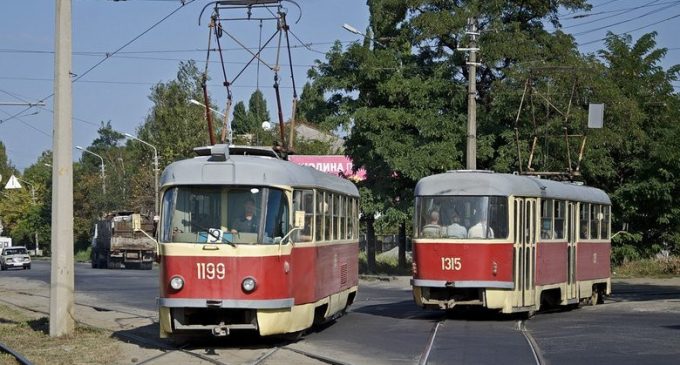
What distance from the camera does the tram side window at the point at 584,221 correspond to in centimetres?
2325

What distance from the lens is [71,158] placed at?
56.3 feet

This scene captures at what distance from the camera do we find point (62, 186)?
1702 centimetres

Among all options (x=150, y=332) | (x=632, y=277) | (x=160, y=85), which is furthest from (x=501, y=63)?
(x=160, y=85)

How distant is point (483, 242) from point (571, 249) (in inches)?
156

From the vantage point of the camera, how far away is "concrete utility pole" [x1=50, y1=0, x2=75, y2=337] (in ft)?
55.8

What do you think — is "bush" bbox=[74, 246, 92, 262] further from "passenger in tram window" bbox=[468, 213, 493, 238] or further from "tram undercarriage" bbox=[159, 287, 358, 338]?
"tram undercarriage" bbox=[159, 287, 358, 338]

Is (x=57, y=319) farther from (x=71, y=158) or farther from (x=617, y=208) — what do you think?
(x=617, y=208)

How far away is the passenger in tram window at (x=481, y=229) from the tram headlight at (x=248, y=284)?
6002 millimetres

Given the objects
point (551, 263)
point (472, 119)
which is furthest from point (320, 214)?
point (472, 119)

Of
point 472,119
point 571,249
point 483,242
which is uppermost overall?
point 472,119

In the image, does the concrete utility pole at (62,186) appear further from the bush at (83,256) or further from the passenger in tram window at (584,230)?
the bush at (83,256)

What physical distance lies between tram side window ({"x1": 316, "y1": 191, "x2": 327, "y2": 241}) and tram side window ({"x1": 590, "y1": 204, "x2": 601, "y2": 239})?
8.94 m

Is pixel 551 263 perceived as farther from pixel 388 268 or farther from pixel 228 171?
pixel 388 268

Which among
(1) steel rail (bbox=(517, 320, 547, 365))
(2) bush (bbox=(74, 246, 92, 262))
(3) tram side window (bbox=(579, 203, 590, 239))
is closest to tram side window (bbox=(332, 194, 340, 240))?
(1) steel rail (bbox=(517, 320, 547, 365))
